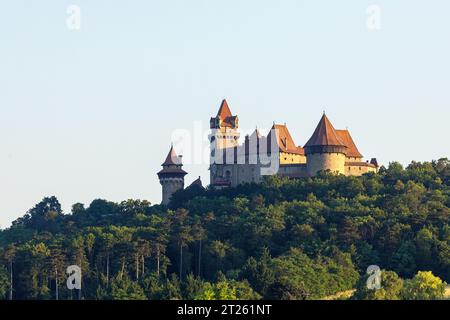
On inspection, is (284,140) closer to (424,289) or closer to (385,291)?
(424,289)

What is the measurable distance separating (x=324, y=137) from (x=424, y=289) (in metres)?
35.8

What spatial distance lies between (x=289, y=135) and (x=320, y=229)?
1674 cm

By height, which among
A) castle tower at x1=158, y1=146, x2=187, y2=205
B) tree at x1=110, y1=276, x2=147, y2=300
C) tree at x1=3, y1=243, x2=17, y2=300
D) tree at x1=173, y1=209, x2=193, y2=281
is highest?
castle tower at x1=158, y1=146, x2=187, y2=205

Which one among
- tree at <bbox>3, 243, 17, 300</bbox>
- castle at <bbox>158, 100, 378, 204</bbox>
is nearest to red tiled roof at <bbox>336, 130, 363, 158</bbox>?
castle at <bbox>158, 100, 378, 204</bbox>

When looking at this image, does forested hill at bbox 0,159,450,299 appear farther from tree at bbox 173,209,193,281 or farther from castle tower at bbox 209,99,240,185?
castle tower at bbox 209,99,240,185

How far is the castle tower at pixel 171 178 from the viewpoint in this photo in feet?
360

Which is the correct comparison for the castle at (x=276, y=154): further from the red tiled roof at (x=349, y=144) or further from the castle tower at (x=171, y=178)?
the castle tower at (x=171, y=178)

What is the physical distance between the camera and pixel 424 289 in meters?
64.9

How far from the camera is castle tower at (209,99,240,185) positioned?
104750mm

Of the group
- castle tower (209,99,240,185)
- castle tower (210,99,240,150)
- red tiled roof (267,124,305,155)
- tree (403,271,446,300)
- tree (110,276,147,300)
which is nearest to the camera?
tree (403,271,446,300)

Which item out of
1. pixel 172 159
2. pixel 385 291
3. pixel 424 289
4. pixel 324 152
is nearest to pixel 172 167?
pixel 172 159

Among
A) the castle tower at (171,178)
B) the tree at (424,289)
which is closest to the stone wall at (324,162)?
the castle tower at (171,178)

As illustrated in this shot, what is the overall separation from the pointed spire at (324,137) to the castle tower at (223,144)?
726 centimetres

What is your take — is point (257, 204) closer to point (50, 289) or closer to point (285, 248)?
point (285, 248)
